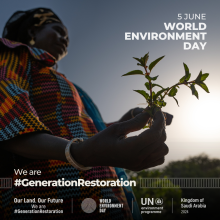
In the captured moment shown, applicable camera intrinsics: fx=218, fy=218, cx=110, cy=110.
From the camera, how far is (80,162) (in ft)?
3.12

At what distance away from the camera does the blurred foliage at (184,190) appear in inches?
409

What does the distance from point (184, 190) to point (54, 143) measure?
25.3m

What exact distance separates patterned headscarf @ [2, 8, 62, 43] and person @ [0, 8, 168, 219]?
29.9 inches

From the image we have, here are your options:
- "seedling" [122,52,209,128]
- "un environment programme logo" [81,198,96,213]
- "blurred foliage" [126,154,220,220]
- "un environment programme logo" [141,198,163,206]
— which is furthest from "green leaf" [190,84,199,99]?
"blurred foliage" [126,154,220,220]

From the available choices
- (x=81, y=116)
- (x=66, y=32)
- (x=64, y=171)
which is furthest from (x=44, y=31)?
(x=64, y=171)

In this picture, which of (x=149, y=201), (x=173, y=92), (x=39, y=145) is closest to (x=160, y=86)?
(x=173, y=92)

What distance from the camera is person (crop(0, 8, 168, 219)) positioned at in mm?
900

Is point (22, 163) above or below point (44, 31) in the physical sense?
below

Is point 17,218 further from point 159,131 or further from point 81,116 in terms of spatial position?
point 159,131

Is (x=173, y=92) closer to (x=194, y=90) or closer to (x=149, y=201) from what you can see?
(x=194, y=90)

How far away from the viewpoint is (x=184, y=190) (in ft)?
76.6

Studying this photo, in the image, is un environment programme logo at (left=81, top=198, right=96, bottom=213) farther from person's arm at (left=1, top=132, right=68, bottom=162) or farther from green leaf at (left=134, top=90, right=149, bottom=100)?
green leaf at (left=134, top=90, right=149, bottom=100)

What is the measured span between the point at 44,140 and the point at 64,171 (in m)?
0.35

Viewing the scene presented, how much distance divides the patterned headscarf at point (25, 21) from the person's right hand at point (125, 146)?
5.59 feet
